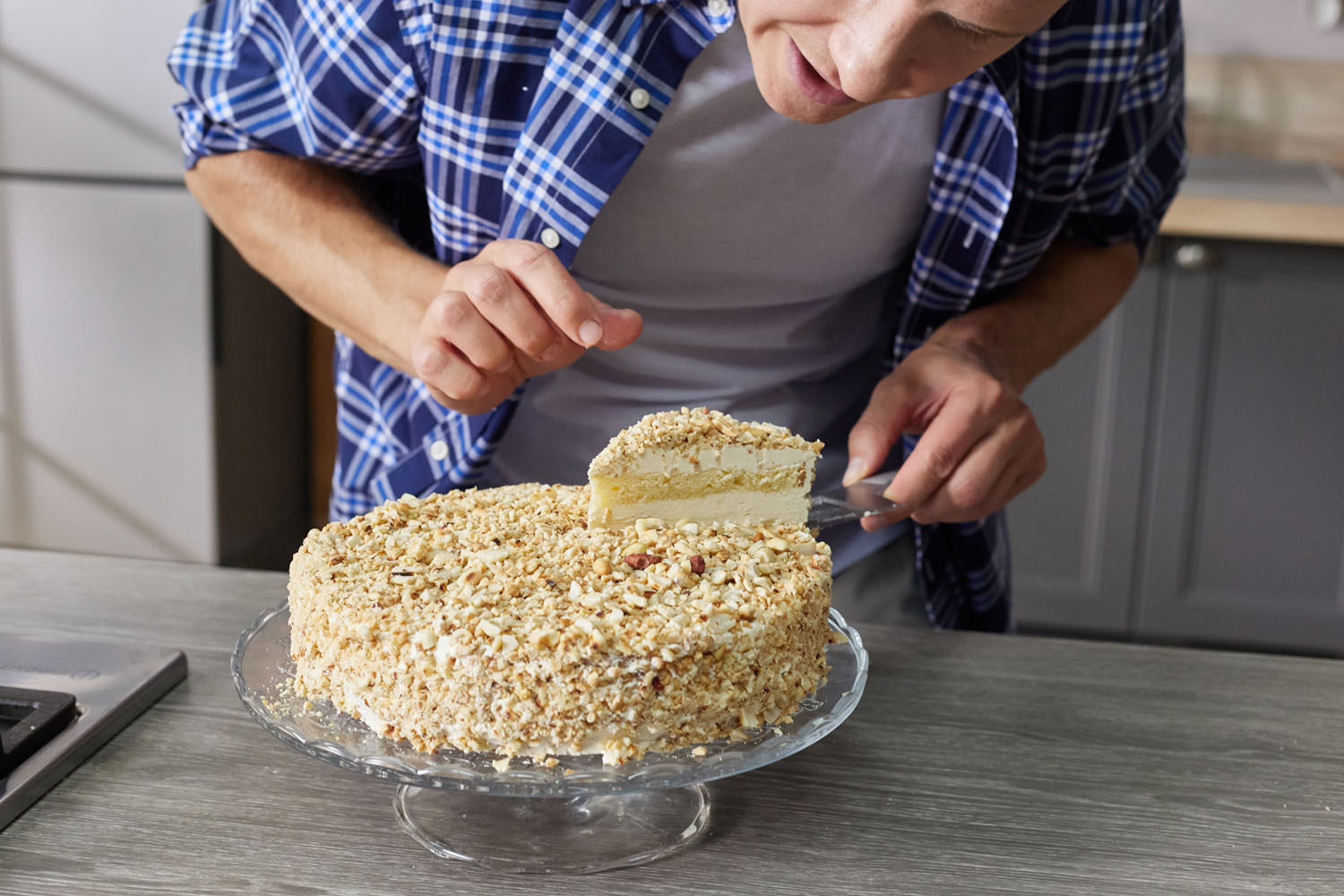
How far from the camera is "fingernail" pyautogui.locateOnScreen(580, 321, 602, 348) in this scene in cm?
82

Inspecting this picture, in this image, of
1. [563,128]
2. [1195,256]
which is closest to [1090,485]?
[1195,256]

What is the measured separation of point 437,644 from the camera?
0.67 meters

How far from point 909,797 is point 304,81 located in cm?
73

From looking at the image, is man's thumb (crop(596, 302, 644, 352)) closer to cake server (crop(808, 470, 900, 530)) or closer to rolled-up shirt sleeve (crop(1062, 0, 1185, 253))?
cake server (crop(808, 470, 900, 530))

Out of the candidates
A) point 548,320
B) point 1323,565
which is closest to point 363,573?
point 548,320

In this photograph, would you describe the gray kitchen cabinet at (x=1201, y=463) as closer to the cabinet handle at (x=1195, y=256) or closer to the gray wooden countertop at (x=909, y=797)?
the cabinet handle at (x=1195, y=256)

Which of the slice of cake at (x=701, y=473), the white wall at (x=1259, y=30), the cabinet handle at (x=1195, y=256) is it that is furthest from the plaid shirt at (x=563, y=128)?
the white wall at (x=1259, y=30)

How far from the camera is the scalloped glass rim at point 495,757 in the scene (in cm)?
63

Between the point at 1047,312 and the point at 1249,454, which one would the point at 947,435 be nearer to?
the point at 1047,312

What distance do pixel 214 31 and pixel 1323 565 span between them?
209 centimetres

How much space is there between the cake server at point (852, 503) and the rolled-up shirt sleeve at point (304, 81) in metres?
0.46

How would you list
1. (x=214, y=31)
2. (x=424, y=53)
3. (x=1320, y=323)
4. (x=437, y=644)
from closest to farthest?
1. (x=437, y=644)
2. (x=424, y=53)
3. (x=214, y=31)
4. (x=1320, y=323)

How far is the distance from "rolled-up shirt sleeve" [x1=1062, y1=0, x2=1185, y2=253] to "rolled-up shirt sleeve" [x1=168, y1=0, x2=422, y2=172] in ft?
2.05

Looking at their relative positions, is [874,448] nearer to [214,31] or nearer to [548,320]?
[548,320]
